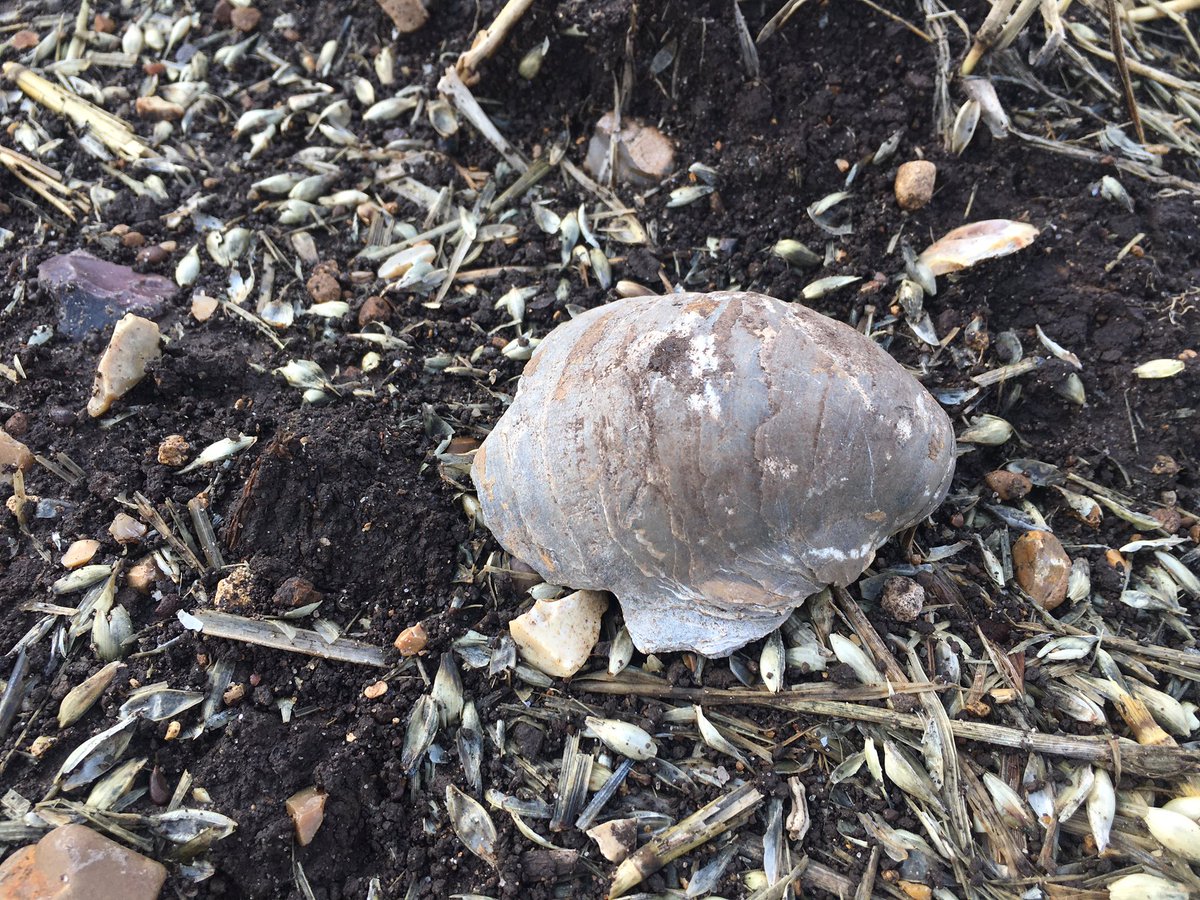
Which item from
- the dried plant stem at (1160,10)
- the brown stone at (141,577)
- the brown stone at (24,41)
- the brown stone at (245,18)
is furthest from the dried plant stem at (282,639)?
the dried plant stem at (1160,10)

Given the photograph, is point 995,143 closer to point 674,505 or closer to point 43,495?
point 674,505

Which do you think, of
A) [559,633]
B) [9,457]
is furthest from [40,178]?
[559,633]

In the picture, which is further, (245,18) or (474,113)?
(245,18)

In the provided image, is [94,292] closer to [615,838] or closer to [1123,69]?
[615,838]

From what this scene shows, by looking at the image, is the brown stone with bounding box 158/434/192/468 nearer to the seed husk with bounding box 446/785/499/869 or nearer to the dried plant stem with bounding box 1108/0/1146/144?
the seed husk with bounding box 446/785/499/869

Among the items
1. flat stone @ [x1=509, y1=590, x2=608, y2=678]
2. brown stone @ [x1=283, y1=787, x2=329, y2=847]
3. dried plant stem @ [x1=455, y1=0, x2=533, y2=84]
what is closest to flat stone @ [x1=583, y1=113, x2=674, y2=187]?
dried plant stem @ [x1=455, y1=0, x2=533, y2=84]

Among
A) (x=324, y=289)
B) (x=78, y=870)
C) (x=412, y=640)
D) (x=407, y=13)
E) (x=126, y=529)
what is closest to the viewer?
(x=78, y=870)
